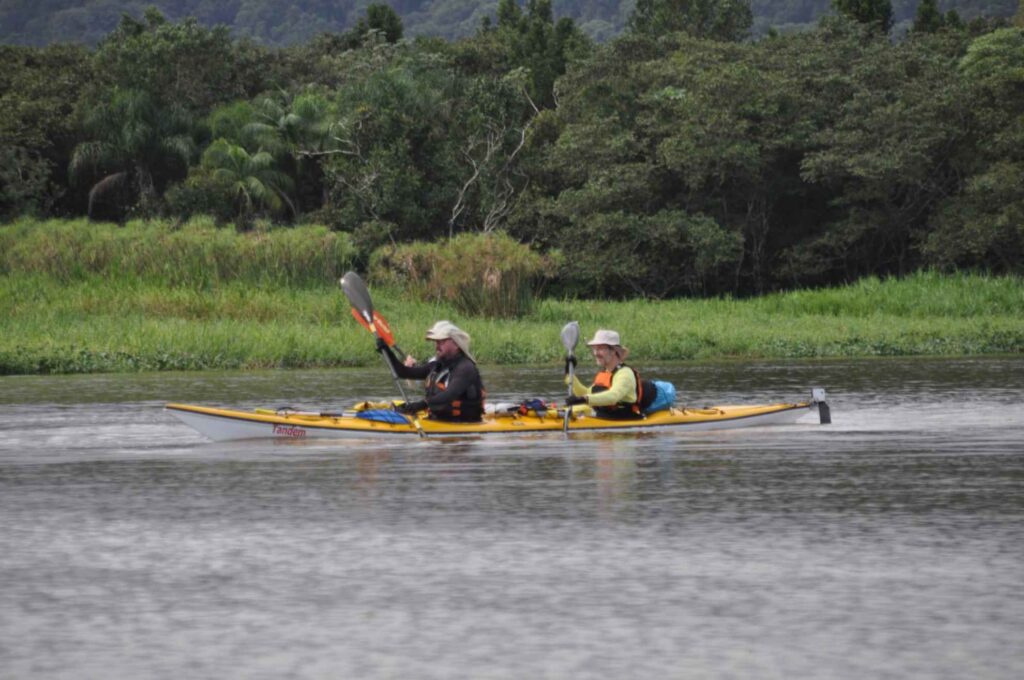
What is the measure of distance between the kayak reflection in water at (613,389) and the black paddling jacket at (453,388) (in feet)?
2.76

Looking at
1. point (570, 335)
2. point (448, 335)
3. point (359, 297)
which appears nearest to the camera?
point (448, 335)

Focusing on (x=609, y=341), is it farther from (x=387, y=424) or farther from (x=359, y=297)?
(x=359, y=297)

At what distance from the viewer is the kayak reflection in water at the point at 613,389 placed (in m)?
15.0

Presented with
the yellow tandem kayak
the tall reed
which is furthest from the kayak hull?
the tall reed

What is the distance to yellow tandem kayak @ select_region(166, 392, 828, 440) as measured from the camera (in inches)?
571

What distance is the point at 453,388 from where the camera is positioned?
1469cm

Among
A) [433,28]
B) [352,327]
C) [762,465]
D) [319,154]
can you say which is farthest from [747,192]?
[433,28]

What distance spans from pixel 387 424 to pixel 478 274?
19.3 m

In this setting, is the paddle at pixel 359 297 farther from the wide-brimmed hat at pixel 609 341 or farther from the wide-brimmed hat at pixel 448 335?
the wide-brimmed hat at pixel 609 341

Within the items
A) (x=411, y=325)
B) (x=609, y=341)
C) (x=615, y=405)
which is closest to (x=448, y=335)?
(x=609, y=341)

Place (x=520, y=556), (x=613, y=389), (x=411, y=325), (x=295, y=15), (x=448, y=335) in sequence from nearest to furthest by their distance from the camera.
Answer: (x=520, y=556)
(x=448, y=335)
(x=613, y=389)
(x=411, y=325)
(x=295, y=15)

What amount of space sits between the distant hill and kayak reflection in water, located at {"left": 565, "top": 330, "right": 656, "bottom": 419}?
123m

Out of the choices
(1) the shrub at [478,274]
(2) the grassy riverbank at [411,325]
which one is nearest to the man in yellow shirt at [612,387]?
(2) the grassy riverbank at [411,325]

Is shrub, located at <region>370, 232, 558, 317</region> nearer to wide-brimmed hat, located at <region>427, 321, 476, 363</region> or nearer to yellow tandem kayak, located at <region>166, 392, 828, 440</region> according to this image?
yellow tandem kayak, located at <region>166, 392, 828, 440</region>
